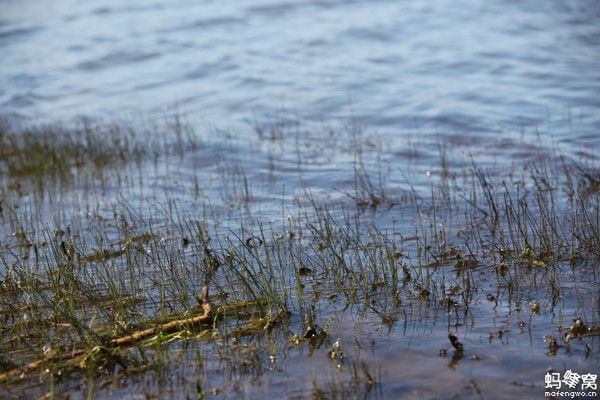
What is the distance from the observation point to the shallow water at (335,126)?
5.09 m

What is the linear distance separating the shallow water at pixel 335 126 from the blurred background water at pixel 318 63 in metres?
0.08

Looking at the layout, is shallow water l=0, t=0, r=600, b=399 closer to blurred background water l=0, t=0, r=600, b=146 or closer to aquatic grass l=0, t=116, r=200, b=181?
blurred background water l=0, t=0, r=600, b=146

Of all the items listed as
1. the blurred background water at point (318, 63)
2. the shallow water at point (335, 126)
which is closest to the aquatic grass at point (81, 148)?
the shallow water at point (335, 126)

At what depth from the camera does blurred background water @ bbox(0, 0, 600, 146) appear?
49.0ft

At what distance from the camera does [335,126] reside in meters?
14.0

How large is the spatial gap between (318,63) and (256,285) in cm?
1522

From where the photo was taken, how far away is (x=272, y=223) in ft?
27.3

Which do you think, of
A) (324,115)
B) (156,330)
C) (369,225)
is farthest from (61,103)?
(156,330)

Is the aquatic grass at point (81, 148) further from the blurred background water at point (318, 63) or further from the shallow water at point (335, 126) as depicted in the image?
the blurred background water at point (318, 63)

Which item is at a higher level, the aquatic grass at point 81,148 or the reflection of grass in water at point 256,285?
the aquatic grass at point 81,148

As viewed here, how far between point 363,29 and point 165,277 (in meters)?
18.6

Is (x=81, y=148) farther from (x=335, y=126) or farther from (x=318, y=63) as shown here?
(x=318, y=63)

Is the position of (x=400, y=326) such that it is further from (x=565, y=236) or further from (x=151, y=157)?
(x=151, y=157)

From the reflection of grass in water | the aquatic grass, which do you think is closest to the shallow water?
the reflection of grass in water
